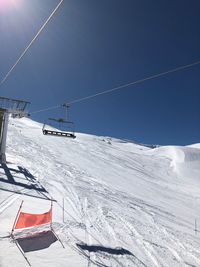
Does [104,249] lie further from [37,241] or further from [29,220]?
[29,220]

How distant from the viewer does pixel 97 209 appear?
1781 centimetres

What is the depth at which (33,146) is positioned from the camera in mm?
39906

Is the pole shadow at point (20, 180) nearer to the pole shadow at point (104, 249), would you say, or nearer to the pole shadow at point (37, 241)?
the pole shadow at point (37, 241)

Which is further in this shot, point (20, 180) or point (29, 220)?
point (20, 180)

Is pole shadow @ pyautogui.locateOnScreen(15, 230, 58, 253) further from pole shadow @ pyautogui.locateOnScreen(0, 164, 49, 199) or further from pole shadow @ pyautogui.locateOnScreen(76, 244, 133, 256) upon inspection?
pole shadow @ pyautogui.locateOnScreen(0, 164, 49, 199)

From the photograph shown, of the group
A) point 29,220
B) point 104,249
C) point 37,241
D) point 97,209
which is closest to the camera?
point 37,241

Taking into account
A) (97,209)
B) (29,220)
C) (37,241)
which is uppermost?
(97,209)

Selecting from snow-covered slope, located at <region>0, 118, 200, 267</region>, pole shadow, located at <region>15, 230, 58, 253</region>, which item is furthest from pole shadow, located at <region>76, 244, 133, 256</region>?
pole shadow, located at <region>15, 230, 58, 253</region>

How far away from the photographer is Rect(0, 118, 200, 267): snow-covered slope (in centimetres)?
1098

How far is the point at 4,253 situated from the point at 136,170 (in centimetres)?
3109

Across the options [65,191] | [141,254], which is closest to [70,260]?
[141,254]

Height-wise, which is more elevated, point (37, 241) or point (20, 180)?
point (20, 180)

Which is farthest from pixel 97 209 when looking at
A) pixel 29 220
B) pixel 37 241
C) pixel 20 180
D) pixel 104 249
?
pixel 37 241

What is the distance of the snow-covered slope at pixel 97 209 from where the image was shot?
36.0ft
